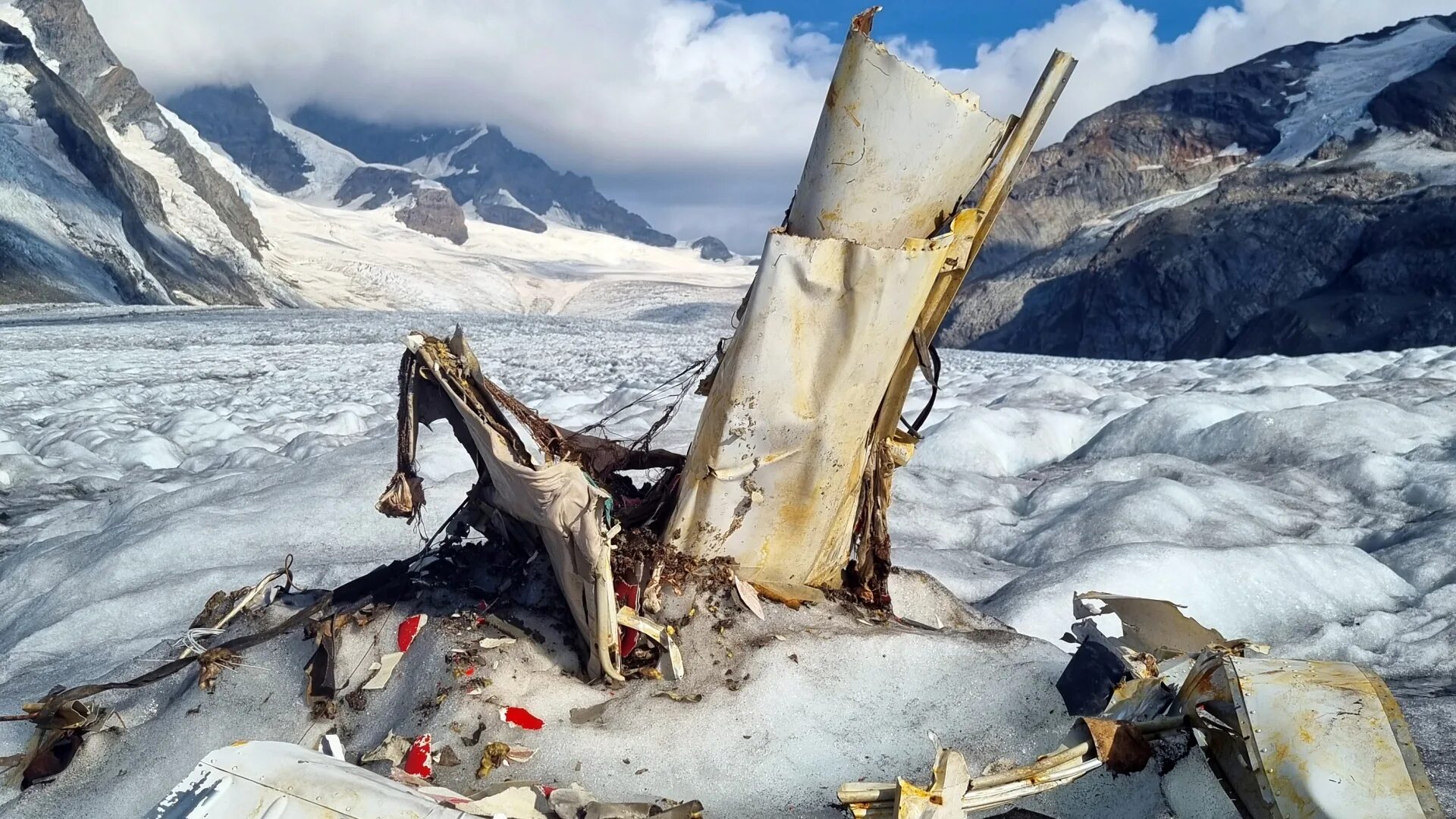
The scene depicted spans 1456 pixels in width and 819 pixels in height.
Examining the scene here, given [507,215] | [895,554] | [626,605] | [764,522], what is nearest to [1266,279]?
[895,554]

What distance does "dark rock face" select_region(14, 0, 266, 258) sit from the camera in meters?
45.1

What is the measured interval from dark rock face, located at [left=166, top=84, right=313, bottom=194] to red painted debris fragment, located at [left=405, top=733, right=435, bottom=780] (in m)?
116

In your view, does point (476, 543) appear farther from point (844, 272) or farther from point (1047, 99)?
point (1047, 99)

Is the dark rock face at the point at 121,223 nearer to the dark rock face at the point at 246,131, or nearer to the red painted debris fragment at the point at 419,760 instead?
the red painted debris fragment at the point at 419,760

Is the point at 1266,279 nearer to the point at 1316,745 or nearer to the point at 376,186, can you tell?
the point at 1316,745

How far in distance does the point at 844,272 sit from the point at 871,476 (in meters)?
0.66

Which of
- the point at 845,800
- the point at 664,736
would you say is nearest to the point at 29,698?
the point at 664,736

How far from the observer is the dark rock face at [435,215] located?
7194 centimetres

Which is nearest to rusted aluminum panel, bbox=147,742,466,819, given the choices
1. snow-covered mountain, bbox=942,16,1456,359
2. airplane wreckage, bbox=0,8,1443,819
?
airplane wreckage, bbox=0,8,1443,819

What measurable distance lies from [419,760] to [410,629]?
0.48 m

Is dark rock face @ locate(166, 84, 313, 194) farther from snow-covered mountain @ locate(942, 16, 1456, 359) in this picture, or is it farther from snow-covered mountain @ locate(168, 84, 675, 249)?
snow-covered mountain @ locate(942, 16, 1456, 359)

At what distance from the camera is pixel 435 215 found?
74312 mm

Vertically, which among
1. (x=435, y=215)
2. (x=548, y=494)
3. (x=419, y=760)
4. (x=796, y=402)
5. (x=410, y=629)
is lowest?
(x=419, y=760)

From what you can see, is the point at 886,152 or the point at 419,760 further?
the point at 886,152
